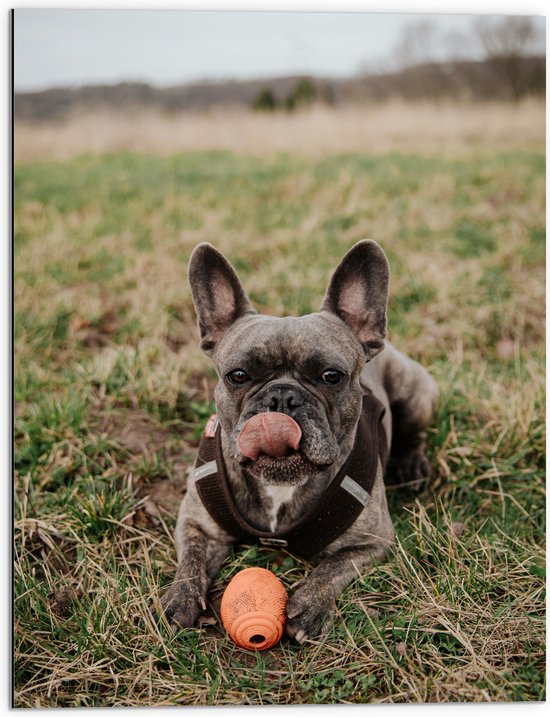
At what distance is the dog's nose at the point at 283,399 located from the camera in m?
2.60

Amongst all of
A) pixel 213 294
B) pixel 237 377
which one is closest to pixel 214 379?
pixel 213 294

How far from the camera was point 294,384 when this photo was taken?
274cm

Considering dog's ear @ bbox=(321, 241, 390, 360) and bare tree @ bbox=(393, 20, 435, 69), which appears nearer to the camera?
dog's ear @ bbox=(321, 241, 390, 360)

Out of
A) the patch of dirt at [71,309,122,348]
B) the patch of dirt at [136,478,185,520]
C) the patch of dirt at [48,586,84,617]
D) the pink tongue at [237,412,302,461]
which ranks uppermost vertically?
the patch of dirt at [71,309,122,348]

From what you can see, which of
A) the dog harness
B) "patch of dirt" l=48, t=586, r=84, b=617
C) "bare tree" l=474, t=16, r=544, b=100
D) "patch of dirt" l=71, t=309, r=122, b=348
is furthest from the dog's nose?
"bare tree" l=474, t=16, r=544, b=100

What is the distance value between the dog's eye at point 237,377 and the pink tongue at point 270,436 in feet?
0.99

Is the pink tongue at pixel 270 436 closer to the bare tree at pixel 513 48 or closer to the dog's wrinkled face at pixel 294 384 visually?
the dog's wrinkled face at pixel 294 384

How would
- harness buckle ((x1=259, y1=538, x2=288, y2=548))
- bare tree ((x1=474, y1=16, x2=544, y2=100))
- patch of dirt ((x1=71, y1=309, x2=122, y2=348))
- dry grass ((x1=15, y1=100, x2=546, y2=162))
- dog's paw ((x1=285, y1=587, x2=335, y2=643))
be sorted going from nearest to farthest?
dog's paw ((x1=285, y1=587, x2=335, y2=643)), harness buckle ((x1=259, y1=538, x2=288, y2=548)), bare tree ((x1=474, y1=16, x2=544, y2=100)), patch of dirt ((x1=71, y1=309, x2=122, y2=348)), dry grass ((x1=15, y1=100, x2=546, y2=162))

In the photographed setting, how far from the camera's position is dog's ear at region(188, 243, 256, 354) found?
3.03 m

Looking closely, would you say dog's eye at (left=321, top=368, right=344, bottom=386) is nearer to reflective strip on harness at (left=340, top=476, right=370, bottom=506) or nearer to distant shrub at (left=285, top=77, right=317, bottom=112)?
reflective strip on harness at (left=340, top=476, right=370, bottom=506)

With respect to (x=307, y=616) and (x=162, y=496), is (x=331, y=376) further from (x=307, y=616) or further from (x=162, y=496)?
(x=162, y=496)

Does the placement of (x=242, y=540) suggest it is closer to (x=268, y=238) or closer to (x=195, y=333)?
(x=195, y=333)

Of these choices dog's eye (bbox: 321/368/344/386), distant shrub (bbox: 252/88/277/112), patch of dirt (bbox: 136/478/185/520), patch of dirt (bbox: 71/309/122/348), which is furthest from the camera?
patch of dirt (bbox: 71/309/122/348)

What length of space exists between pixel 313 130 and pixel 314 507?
369 centimetres
